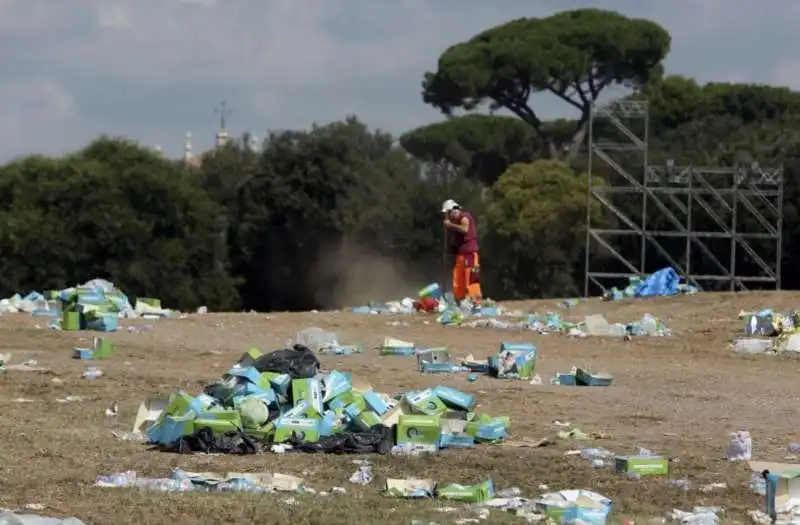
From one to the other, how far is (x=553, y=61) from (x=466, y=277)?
2776 centimetres

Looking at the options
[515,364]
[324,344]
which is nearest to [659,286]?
[324,344]

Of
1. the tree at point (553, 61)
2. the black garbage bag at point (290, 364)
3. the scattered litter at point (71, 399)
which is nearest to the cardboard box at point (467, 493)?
the black garbage bag at point (290, 364)

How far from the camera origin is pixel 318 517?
798 cm

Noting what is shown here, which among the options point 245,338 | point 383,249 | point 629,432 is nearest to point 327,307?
point 383,249

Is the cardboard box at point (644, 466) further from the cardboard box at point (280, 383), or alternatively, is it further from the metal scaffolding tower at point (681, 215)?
the metal scaffolding tower at point (681, 215)

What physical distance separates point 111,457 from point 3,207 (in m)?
39.8

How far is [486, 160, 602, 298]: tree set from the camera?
4306cm

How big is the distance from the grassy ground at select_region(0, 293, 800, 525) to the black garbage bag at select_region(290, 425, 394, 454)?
7.5 inches

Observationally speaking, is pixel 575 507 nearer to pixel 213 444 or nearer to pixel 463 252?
pixel 213 444

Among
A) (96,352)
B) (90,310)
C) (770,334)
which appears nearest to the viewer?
(96,352)

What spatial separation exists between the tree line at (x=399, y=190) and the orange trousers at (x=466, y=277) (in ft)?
58.4

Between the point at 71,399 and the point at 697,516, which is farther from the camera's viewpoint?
the point at 71,399

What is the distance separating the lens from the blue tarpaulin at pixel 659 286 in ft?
83.7

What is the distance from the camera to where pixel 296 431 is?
34.3ft
